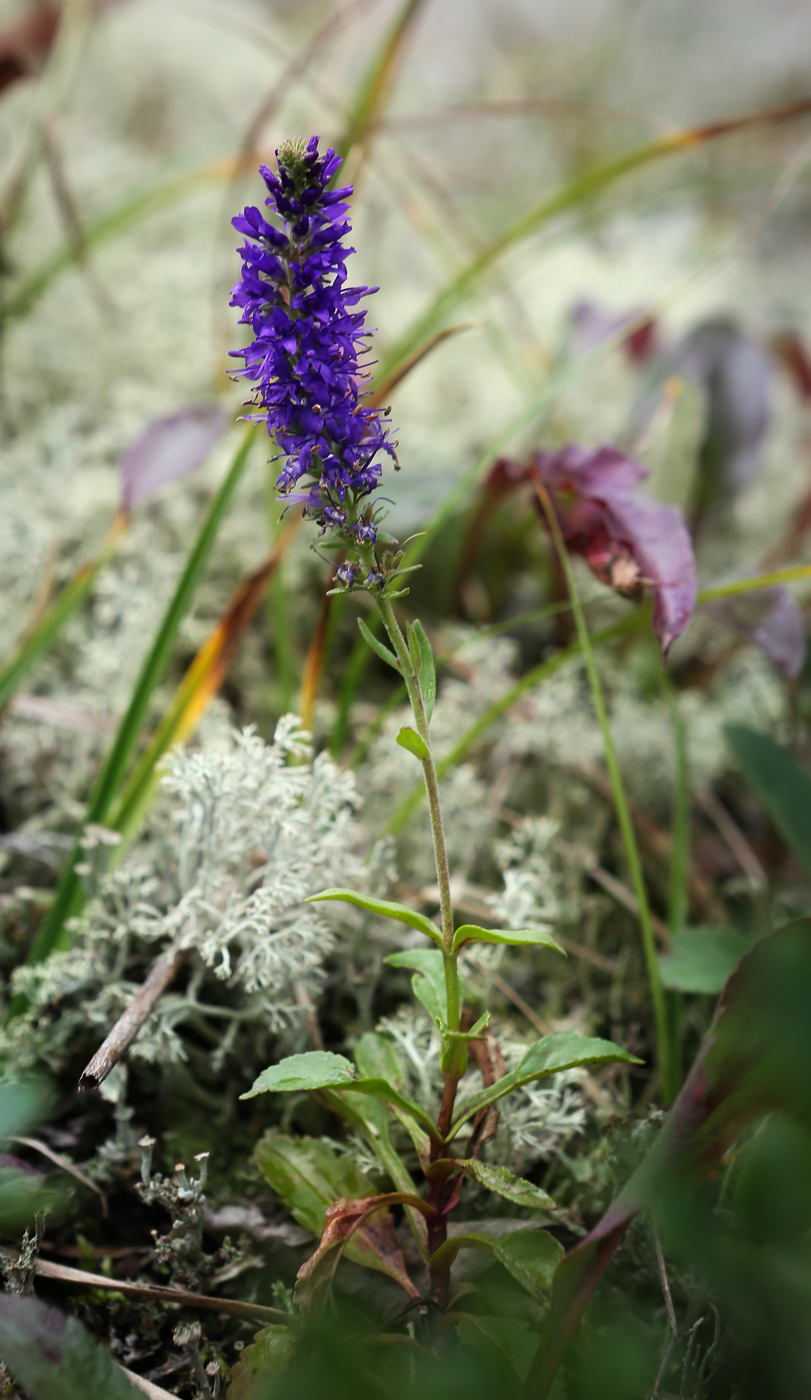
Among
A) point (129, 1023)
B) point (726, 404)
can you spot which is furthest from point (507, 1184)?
point (726, 404)

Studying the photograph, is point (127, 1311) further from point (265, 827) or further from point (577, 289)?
point (577, 289)

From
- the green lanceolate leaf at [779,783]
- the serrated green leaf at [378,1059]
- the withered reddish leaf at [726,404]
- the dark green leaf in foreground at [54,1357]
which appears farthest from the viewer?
the withered reddish leaf at [726,404]

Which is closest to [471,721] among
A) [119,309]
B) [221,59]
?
[119,309]

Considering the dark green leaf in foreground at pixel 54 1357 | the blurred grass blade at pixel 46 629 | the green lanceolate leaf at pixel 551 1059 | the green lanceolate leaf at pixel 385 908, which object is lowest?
the dark green leaf in foreground at pixel 54 1357

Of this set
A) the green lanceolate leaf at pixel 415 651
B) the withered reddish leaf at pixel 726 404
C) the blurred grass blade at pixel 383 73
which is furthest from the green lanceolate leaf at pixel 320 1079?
the blurred grass blade at pixel 383 73

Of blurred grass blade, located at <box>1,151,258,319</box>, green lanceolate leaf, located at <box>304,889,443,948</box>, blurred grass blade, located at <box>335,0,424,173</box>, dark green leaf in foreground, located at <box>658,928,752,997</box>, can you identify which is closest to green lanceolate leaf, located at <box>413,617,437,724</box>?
green lanceolate leaf, located at <box>304,889,443,948</box>

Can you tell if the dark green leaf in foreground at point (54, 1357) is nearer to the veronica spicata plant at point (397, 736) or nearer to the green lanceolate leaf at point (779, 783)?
the veronica spicata plant at point (397, 736)
